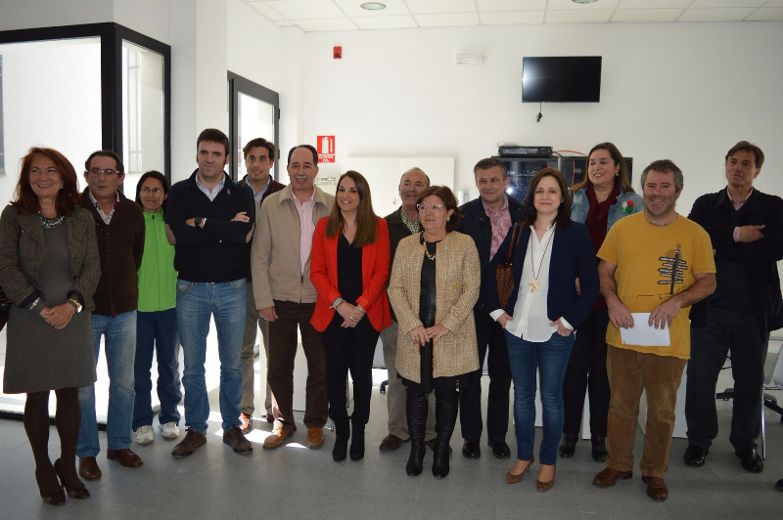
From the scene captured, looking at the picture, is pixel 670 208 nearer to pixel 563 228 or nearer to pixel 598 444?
pixel 563 228

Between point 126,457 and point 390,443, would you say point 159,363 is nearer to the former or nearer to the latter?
point 126,457

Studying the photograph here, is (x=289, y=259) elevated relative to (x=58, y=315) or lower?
elevated

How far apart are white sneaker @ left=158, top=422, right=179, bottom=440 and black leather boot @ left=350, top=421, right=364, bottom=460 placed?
1.04 m

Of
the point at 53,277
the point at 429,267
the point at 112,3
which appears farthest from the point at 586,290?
the point at 112,3

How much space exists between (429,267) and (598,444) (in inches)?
54.5

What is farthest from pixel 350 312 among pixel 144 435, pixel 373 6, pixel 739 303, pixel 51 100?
pixel 373 6

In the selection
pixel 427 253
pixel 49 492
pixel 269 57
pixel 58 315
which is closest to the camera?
pixel 58 315

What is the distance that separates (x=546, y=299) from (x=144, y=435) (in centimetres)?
231

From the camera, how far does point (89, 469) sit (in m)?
3.03

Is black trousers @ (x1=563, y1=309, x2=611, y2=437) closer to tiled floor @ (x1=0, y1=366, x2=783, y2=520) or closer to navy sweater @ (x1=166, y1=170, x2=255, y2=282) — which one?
tiled floor @ (x1=0, y1=366, x2=783, y2=520)

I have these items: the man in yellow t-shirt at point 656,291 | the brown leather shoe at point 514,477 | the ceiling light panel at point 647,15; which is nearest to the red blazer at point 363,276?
the brown leather shoe at point 514,477

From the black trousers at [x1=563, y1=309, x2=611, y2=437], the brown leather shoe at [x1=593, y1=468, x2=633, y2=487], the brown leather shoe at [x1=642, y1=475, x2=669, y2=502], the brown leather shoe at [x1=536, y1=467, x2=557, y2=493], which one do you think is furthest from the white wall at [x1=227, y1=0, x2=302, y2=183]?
the brown leather shoe at [x1=642, y1=475, x2=669, y2=502]

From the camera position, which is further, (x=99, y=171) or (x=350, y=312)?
(x=350, y=312)

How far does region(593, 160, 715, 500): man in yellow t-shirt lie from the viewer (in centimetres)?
281
